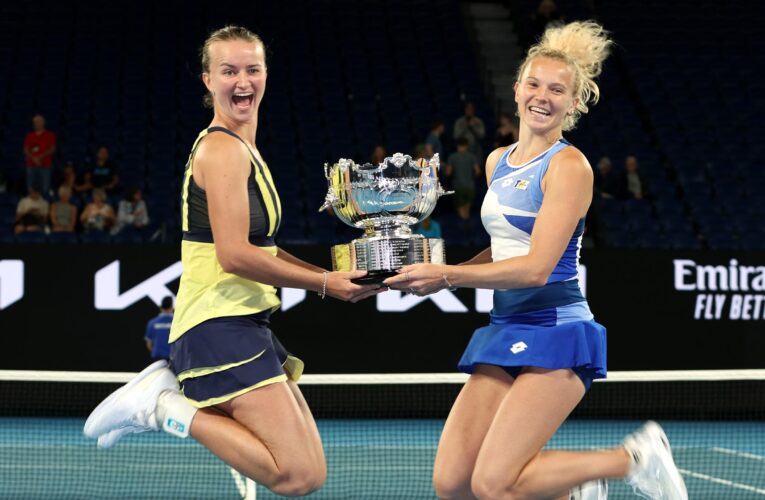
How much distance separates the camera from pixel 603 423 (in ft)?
38.2

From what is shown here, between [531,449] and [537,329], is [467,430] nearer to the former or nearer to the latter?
[531,449]

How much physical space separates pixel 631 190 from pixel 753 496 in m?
7.29

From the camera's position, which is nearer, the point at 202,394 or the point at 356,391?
the point at 202,394

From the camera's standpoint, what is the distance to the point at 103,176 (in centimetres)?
1344

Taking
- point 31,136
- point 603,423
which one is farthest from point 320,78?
point 603,423

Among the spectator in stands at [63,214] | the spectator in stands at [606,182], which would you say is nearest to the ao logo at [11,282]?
the spectator in stands at [63,214]

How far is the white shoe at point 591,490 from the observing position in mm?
4488

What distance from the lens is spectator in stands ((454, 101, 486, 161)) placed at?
14.3m

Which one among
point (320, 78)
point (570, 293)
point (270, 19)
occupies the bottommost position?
point (570, 293)

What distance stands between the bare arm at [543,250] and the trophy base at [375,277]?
0.35 ft

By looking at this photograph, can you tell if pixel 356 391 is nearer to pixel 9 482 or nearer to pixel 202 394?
pixel 9 482

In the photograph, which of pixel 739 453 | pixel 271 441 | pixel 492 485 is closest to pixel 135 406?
pixel 271 441

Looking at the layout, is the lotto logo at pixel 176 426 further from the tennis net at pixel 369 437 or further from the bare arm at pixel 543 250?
the tennis net at pixel 369 437

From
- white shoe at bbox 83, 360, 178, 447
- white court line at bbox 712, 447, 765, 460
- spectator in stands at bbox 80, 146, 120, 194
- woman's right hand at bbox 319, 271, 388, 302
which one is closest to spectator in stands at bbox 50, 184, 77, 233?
spectator in stands at bbox 80, 146, 120, 194
